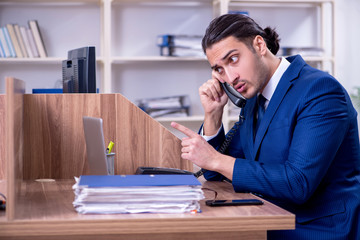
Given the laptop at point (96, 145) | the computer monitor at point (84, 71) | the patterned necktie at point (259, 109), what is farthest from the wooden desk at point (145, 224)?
the computer monitor at point (84, 71)

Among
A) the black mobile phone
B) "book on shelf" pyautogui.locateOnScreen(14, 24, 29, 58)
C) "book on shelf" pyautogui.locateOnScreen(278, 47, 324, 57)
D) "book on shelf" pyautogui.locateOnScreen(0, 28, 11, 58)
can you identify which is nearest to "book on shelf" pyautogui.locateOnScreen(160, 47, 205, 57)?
"book on shelf" pyautogui.locateOnScreen(278, 47, 324, 57)

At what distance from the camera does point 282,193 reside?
1.40m

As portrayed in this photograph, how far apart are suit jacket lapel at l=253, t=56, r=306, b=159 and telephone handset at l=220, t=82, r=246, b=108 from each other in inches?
10.1

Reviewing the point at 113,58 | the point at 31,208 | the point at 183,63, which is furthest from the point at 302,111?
the point at 183,63

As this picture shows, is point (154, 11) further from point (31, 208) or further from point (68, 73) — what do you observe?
point (31, 208)

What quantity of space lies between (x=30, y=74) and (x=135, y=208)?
9.82ft

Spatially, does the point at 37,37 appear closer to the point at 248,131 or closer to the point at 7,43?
the point at 7,43

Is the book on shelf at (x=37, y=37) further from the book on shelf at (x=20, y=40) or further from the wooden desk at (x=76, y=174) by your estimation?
the wooden desk at (x=76, y=174)

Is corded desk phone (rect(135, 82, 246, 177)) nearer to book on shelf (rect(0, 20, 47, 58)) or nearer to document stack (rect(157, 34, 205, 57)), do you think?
document stack (rect(157, 34, 205, 57))

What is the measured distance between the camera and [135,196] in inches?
46.4

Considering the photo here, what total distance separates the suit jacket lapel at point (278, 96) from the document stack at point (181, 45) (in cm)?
216

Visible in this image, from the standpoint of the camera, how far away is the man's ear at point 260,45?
1.73m

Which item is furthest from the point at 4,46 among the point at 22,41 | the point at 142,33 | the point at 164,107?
the point at 164,107

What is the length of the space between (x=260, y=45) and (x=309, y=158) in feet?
1.67
